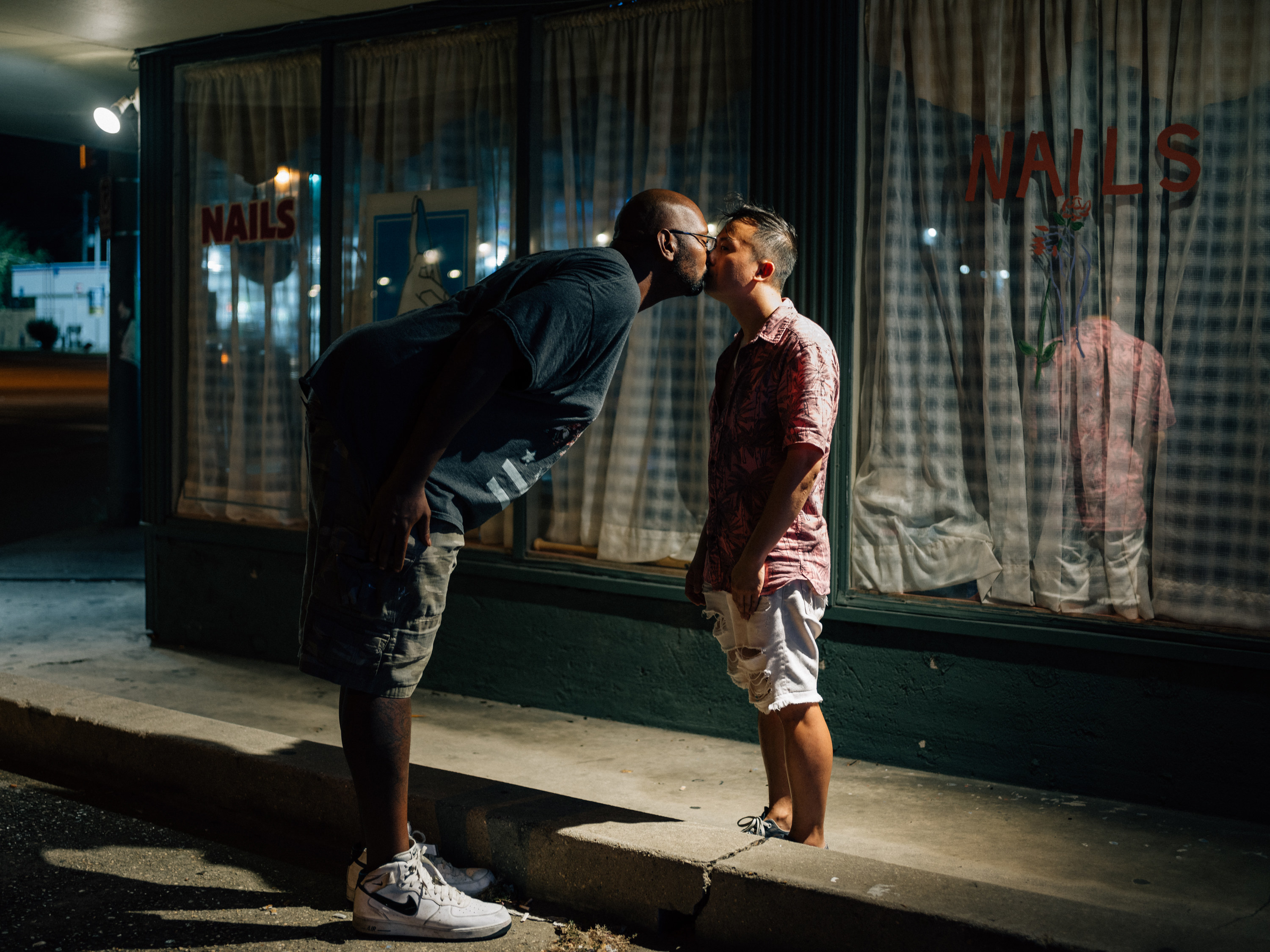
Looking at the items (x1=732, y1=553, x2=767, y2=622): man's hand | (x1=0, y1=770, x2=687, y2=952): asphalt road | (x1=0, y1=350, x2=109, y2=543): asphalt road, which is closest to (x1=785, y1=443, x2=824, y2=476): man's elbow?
(x1=732, y1=553, x2=767, y2=622): man's hand

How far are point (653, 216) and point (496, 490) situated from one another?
849mm

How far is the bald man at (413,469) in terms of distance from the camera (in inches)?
113

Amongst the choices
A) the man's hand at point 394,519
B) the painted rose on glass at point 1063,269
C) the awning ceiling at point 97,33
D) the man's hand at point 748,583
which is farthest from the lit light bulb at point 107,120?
the man's hand at point 748,583

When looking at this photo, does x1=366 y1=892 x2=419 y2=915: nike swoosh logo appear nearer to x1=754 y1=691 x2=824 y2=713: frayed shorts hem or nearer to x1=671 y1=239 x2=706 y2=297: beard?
x1=754 y1=691 x2=824 y2=713: frayed shorts hem

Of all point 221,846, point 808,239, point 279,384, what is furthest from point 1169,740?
point 279,384

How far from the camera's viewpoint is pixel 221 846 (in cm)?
388

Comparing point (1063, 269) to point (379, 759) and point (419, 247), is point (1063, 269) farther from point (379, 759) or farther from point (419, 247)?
point (419, 247)

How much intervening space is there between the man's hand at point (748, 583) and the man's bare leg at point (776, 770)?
483mm

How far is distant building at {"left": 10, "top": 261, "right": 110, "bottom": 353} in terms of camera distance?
327 feet

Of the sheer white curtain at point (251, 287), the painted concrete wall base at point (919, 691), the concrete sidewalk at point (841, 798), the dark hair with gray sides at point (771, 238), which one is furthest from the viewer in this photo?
the sheer white curtain at point (251, 287)

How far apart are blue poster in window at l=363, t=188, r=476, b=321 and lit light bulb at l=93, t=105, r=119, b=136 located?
217 cm

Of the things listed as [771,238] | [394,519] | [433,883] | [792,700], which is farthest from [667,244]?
[433,883]

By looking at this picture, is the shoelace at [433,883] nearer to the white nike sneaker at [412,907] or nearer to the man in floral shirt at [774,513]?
the white nike sneaker at [412,907]

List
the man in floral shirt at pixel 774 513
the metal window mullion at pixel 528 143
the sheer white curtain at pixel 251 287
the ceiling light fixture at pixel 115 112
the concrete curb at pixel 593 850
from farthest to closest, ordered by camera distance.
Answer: the ceiling light fixture at pixel 115 112 → the sheer white curtain at pixel 251 287 → the metal window mullion at pixel 528 143 → the man in floral shirt at pixel 774 513 → the concrete curb at pixel 593 850
